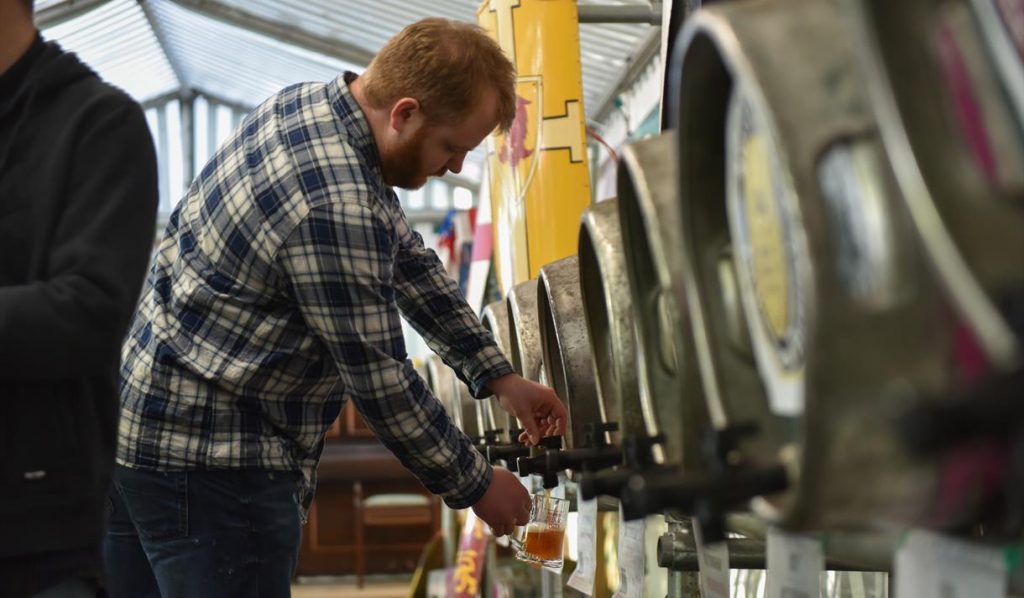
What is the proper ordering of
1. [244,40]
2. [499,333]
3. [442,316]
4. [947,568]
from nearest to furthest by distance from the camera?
[947,568]
[442,316]
[499,333]
[244,40]

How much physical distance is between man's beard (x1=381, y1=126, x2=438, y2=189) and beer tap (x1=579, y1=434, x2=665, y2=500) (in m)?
1.00

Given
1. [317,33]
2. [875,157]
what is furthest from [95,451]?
[317,33]

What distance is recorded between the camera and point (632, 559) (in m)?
1.37

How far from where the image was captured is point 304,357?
198 cm

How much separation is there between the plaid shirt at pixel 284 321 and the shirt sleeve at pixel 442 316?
247 millimetres

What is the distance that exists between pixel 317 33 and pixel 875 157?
12.1 metres

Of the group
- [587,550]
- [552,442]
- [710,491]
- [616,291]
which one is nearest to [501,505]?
[552,442]

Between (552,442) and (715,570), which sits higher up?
(552,442)

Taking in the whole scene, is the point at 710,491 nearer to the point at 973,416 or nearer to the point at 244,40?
the point at 973,416

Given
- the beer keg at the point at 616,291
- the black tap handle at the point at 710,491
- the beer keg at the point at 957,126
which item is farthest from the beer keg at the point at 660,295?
the beer keg at the point at 957,126

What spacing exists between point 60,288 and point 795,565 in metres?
0.74

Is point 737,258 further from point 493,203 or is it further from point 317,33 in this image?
point 317,33

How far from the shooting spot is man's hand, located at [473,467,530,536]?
2.03 m

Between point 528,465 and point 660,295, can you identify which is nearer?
point 660,295
